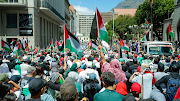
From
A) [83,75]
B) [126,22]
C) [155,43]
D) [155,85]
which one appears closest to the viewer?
[155,85]

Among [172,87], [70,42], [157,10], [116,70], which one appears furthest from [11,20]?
[157,10]

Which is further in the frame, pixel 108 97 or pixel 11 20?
pixel 11 20

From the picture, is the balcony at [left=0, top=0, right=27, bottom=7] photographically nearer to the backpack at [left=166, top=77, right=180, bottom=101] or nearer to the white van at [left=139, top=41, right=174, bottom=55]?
the white van at [left=139, top=41, right=174, bottom=55]

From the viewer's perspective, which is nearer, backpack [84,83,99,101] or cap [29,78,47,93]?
cap [29,78,47,93]

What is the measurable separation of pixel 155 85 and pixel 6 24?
2700cm

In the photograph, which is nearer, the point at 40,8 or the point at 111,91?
the point at 111,91

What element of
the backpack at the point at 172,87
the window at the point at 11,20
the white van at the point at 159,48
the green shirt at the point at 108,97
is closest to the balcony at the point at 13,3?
the window at the point at 11,20

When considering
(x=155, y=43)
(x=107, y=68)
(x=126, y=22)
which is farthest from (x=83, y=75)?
(x=126, y=22)

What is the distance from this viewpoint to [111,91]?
3.30 metres

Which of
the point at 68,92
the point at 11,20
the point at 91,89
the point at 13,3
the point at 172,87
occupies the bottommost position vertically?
the point at 91,89

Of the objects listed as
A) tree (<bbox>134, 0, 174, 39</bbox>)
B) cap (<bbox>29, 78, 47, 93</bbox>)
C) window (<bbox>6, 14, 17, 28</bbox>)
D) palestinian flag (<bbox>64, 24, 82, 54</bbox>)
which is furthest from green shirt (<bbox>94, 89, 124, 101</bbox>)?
tree (<bbox>134, 0, 174, 39</bbox>)

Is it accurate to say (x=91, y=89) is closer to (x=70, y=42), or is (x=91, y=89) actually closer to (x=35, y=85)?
(x=35, y=85)

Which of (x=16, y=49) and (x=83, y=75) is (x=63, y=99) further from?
(x=16, y=49)

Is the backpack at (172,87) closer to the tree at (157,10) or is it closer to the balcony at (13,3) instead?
the balcony at (13,3)
